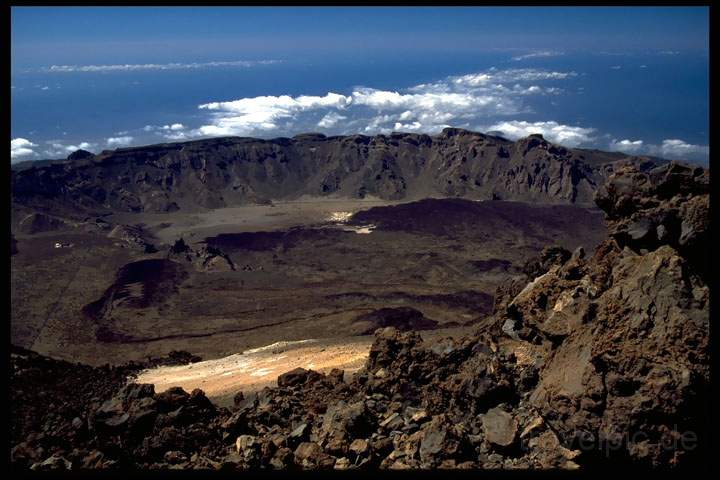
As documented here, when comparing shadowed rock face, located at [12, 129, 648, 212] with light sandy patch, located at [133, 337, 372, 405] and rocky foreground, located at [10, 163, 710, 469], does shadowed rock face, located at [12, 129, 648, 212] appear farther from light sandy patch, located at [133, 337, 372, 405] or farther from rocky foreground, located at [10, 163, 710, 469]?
rocky foreground, located at [10, 163, 710, 469]

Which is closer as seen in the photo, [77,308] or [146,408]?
[146,408]

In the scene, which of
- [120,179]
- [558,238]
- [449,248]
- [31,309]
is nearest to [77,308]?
[31,309]

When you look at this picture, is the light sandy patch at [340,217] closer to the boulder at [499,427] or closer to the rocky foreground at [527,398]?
the rocky foreground at [527,398]

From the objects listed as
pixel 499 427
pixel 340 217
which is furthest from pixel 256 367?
pixel 340 217

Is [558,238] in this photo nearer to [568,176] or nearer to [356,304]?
[568,176]

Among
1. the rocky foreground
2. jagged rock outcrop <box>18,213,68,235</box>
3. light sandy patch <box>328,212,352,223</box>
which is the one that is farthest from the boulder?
jagged rock outcrop <box>18,213,68,235</box>

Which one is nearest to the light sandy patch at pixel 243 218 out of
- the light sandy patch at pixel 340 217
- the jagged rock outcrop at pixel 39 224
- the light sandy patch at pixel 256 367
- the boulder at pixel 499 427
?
the light sandy patch at pixel 340 217
